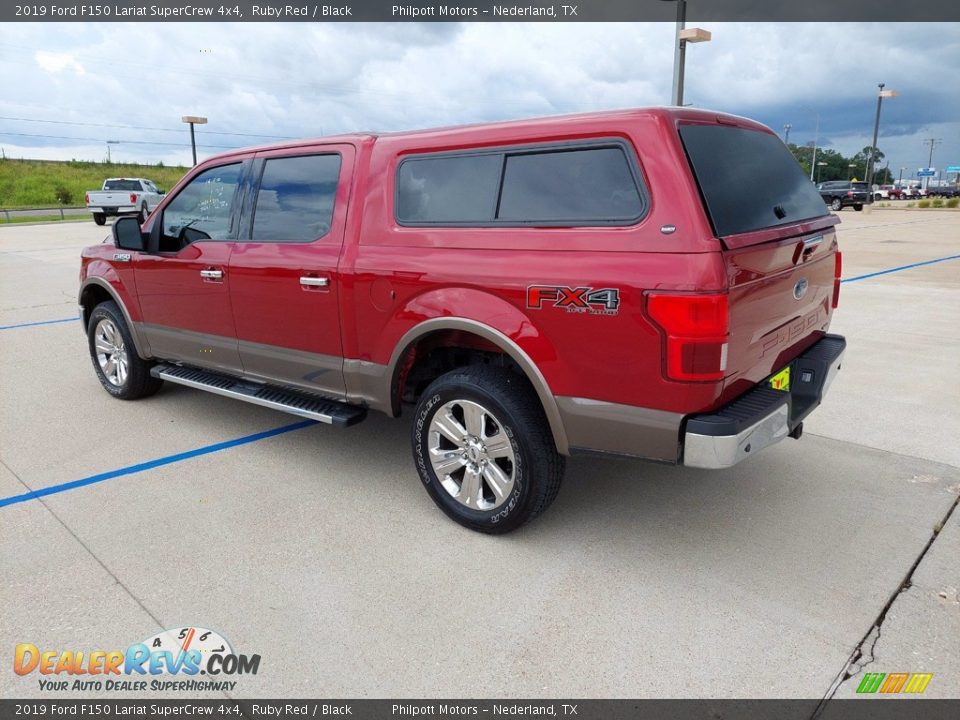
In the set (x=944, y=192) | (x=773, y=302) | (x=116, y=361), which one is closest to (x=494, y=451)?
(x=773, y=302)

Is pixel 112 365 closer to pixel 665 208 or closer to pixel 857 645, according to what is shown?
pixel 665 208

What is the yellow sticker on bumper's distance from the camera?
3365 mm

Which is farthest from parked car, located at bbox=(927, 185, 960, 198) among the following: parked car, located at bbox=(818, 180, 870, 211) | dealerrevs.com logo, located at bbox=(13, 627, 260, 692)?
dealerrevs.com logo, located at bbox=(13, 627, 260, 692)

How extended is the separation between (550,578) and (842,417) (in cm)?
300

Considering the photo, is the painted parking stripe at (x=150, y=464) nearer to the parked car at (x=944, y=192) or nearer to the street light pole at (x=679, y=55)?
the street light pole at (x=679, y=55)

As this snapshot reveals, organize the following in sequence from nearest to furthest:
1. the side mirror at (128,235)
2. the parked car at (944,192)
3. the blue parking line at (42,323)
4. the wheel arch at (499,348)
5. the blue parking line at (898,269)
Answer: the wheel arch at (499,348)
the side mirror at (128,235)
the blue parking line at (42,323)
the blue parking line at (898,269)
the parked car at (944,192)

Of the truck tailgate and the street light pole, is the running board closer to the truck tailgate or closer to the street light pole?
the truck tailgate

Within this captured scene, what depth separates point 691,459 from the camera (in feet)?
9.44

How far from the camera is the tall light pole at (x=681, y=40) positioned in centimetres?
Answer: 1569

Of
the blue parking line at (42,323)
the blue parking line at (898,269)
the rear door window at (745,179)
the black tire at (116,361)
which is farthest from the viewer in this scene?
the blue parking line at (898,269)

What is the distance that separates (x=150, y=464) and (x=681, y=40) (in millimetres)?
15219

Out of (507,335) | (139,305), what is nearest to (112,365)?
(139,305)

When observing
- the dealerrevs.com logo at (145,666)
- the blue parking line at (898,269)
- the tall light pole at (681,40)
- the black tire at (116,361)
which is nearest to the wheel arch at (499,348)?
the dealerrevs.com logo at (145,666)
